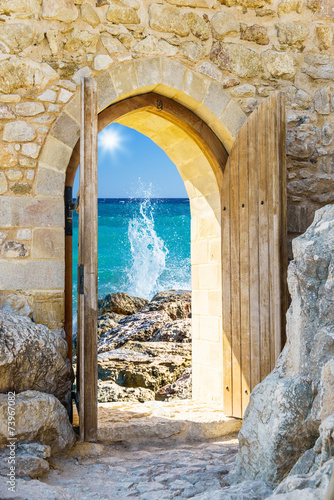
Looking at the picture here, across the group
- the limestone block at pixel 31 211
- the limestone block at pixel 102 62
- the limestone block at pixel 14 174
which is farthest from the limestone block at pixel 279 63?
the limestone block at pixel 14 174

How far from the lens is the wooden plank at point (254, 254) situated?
3.78 m

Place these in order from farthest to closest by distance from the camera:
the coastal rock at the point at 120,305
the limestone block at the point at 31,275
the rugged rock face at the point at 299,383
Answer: the coastal rock at the point at 120,305 < the limestone block at the point at 31,275 < the rugged rock face at the point at 299,383

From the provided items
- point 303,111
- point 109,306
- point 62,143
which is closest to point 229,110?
point 303,111

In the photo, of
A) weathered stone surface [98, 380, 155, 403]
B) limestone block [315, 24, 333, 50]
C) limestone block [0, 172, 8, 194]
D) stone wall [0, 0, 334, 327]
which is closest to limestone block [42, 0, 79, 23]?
stone wall [0, 0, 334, 327]

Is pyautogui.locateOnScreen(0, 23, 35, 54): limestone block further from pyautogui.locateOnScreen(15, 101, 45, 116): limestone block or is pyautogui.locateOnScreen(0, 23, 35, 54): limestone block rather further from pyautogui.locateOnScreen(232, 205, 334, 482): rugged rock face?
pyautogui.locateOnScreen(232, 205, 334, 482): rugged rock face

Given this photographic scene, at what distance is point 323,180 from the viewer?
4234 millimetres

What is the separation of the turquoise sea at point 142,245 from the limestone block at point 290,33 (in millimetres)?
15202

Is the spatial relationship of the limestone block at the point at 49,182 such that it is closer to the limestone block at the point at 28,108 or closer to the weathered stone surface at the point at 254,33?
the limestone block at the point at 28,108

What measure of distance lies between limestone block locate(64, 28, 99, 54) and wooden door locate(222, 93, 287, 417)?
4.10 feet

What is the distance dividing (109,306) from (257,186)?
6.07 meters

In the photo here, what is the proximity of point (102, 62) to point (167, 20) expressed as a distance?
0.61 metres

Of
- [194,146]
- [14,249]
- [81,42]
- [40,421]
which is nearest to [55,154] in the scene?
[14,249]

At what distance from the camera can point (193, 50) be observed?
3.91 meters

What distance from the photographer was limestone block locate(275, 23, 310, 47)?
413 cm
